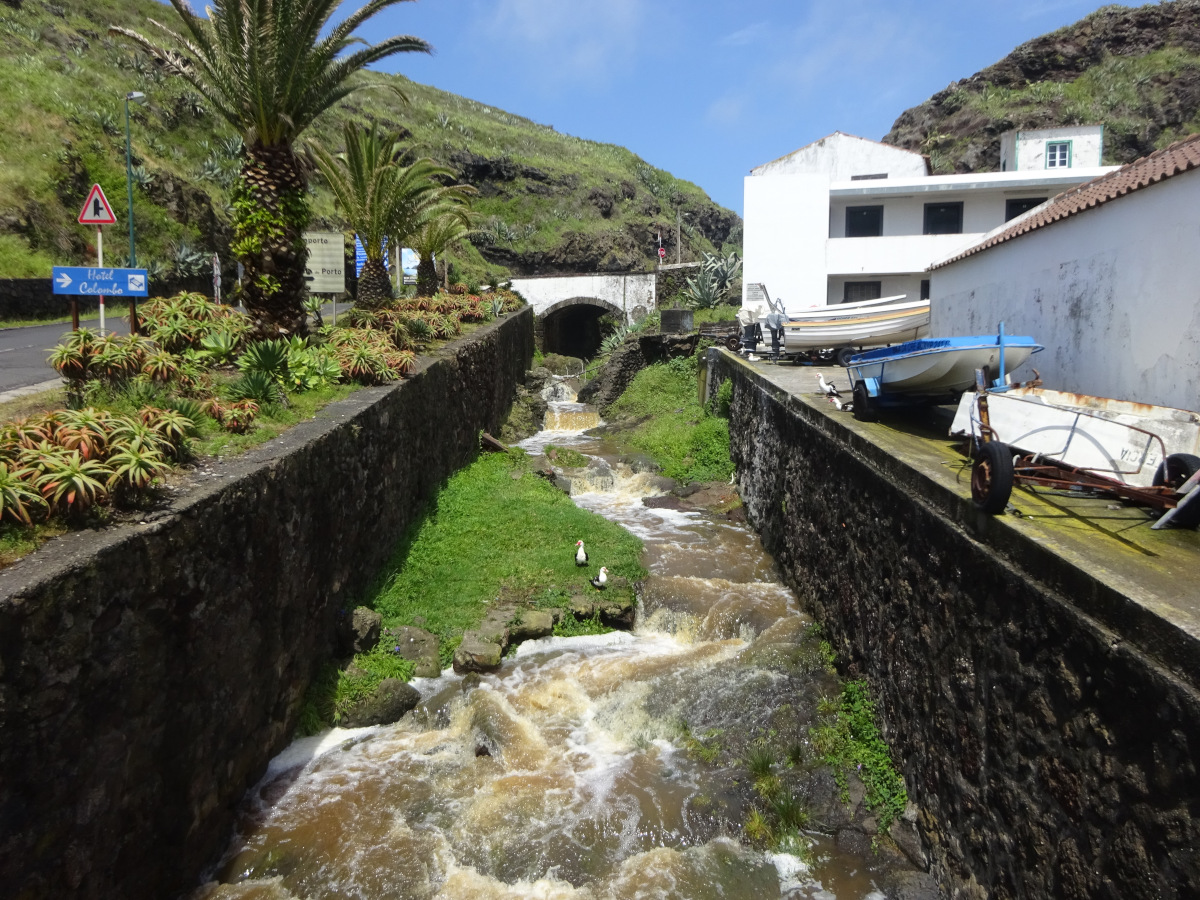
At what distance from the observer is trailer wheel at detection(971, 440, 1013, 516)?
14.3ft

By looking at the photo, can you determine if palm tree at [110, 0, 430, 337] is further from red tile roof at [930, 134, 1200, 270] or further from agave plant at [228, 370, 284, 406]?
red tile roof at [930, 134, 1200, 270]

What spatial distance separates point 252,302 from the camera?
369 inches

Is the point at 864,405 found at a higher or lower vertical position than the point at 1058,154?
lower

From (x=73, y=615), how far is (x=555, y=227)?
44.4m

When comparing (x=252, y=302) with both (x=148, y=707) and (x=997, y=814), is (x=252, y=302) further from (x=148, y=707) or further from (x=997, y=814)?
(x=997, y=814)

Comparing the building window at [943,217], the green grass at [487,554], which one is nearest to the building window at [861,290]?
the building window at [943,217]

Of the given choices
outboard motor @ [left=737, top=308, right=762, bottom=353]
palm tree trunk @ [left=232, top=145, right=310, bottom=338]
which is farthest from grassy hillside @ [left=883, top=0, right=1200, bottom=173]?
palm tree trunk @ [left=232, top=145, right=310, bottom=338]

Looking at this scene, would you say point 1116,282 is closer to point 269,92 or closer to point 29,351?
point 269,92

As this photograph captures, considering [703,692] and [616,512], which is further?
[616,512]

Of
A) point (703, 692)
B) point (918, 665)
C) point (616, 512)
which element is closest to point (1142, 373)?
point (918, 665)

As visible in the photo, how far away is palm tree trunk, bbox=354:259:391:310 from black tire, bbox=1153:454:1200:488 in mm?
14046

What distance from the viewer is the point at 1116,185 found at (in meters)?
7.66

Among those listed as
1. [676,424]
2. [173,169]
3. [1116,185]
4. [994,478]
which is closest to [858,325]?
[676,424]

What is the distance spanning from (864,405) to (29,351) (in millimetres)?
12264
